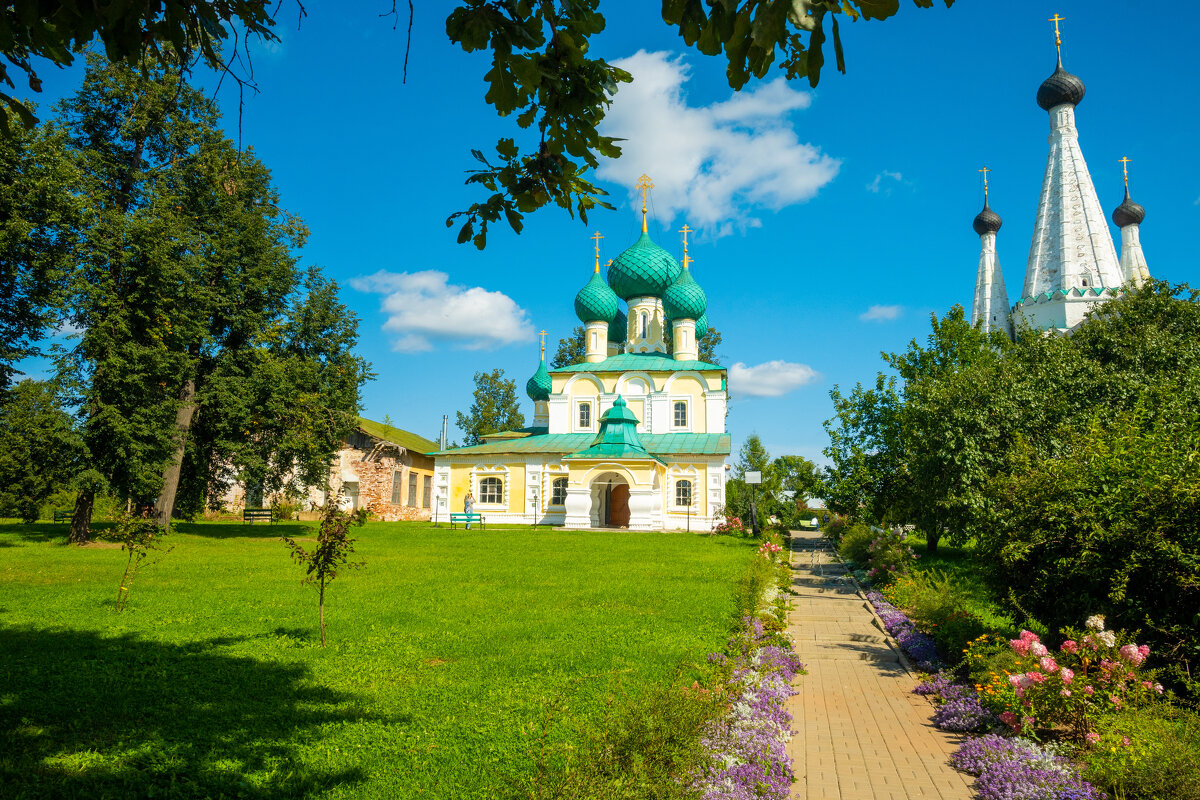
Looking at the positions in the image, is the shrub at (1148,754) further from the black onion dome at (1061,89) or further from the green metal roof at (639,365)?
the black onion dome at (1061,89)

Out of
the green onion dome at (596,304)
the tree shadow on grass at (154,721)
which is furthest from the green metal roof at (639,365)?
the tree shadow on grass at (154,721)

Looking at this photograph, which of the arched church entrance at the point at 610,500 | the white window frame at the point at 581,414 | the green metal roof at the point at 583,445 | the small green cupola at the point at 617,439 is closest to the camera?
the small green cupola at the point at 617,439

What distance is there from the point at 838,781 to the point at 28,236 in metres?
18.3

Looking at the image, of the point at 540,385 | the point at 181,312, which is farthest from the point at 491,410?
the point at 181,312

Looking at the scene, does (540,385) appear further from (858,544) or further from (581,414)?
(858,544)

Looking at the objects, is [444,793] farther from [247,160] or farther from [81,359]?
[247,160]

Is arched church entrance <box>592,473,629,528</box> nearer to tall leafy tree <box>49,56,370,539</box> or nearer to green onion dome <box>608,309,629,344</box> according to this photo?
green onion dome <box>608,309,629,344</box>

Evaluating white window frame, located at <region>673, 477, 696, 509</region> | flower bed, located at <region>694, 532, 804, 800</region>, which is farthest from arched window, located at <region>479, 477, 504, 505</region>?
flower bed, located at <region>694, 532, 804, 800</region>

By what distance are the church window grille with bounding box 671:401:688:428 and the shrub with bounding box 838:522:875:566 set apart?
13383mm

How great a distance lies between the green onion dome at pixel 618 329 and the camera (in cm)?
3766

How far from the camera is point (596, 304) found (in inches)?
1425

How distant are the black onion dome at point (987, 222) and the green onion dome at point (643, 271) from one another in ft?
75.4

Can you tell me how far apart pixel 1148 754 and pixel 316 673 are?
629cm

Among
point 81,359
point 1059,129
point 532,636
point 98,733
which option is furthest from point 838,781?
point 1059,129
